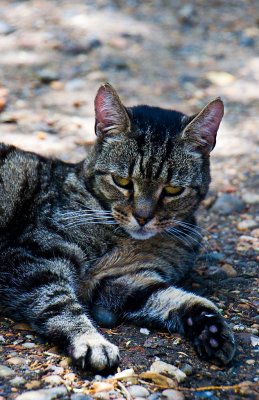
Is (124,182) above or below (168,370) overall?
above

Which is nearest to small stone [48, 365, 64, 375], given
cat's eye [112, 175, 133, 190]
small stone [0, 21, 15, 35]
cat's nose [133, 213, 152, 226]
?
cat's nose [133, 213, 152, 226]

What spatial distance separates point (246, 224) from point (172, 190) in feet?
4.15

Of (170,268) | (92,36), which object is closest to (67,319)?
(170,268)

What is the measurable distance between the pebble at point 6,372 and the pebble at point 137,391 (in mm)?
521

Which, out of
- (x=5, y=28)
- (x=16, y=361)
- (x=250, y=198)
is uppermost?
(x=16, y=361)

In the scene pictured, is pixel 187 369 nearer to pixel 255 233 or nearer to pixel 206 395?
pixel 206 395

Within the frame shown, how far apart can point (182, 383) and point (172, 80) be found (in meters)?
4.31

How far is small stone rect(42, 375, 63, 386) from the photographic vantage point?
9.18 ft

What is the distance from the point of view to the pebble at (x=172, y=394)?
276 centimetres

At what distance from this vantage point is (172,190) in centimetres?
Result: 359

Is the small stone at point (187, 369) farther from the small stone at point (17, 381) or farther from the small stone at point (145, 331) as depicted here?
the small stone at point (17, 381)

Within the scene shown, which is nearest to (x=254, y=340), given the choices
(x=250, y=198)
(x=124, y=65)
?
(x=250, y=198)

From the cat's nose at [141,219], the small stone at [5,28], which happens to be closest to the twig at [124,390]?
the cat's nose at [141,219]

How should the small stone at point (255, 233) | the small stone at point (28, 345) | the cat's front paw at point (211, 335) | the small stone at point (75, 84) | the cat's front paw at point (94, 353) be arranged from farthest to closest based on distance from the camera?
the small stone at point (75, 84) < the small stone at point (255, 233) < the small stone at point (28, 345) < the cat's front paw at point (211, 335) < the cat's front paw at point (94, 353)
